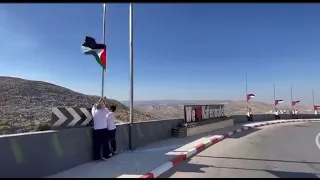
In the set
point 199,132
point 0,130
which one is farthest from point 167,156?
point 0,130

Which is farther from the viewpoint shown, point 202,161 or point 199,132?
point 199,132

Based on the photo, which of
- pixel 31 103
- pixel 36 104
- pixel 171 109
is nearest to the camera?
pixel 36 104

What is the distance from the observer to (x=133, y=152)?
39.0 ft

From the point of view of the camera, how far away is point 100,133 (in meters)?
10.1

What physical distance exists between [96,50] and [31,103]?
108ft

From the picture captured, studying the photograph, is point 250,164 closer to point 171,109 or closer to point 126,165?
point 126,165

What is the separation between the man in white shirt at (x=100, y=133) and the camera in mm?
10094

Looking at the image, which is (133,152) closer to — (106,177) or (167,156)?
(167,156)

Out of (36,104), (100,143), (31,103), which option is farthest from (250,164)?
(31,103)

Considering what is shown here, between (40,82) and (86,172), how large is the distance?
52033 millimetres

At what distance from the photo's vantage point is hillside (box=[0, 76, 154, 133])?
3206cm

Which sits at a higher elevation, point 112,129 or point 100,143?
point 112,129

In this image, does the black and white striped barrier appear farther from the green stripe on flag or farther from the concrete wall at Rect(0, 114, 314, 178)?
the green stripe on flag

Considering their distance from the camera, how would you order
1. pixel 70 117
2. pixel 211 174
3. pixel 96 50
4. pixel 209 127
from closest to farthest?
Answer: 1. pixel 211 174
2. pixel 70 117
3. pixel 96 50
4. pixel 209 127
